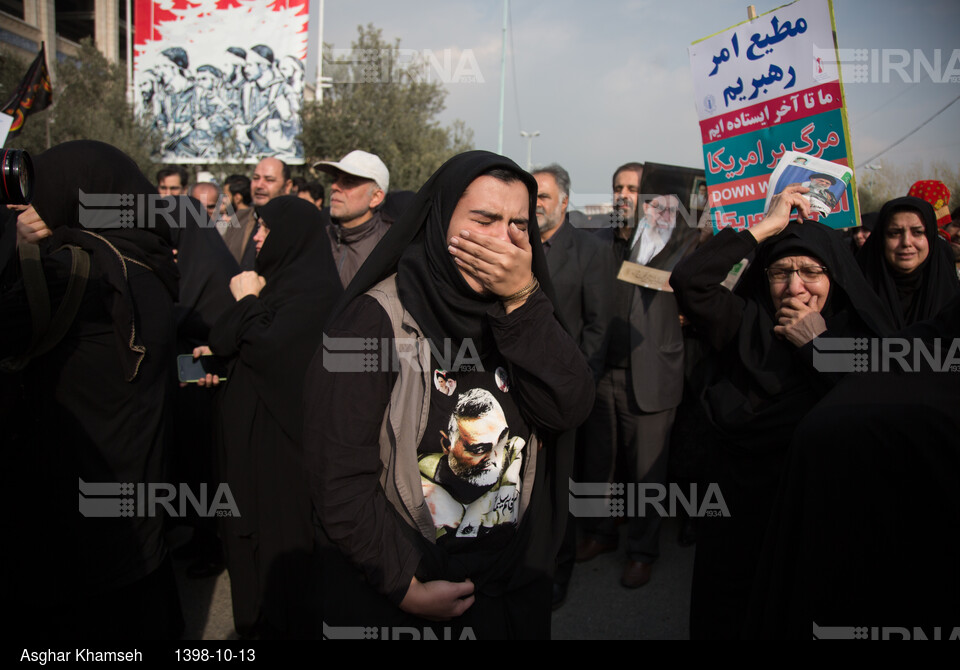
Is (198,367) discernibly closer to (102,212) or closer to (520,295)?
(102,212)

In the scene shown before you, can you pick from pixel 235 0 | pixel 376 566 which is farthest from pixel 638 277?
pixel 235 0

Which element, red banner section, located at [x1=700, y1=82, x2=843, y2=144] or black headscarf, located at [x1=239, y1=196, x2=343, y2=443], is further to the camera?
black headscarf, located at [x1=239, y1=196, x2=343, y2=443]

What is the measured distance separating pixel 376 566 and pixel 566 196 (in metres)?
3.39

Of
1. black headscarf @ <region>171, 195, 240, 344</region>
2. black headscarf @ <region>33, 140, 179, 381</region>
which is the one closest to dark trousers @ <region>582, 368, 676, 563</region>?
black headscarf @ <region>171, 195, 240, 344</region>

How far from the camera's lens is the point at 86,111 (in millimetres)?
17547

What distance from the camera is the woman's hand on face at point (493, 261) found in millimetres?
1667

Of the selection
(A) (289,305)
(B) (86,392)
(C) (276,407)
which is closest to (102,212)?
(B) (86,392)

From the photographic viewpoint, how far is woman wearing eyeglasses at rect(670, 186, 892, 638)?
8.25ft

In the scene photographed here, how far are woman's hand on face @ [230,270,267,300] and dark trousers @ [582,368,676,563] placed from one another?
228cm

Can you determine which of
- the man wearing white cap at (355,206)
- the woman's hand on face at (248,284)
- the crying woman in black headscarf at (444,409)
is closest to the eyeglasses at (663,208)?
the man wearing white cap at (355,206)

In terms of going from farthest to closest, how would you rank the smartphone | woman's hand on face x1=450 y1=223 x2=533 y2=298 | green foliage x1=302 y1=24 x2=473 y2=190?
green foliage x1=302 y1=24 x2=473 y2=190, the smartphone, woman's hand on face x1=450 y1=223 x2=533 y2=298

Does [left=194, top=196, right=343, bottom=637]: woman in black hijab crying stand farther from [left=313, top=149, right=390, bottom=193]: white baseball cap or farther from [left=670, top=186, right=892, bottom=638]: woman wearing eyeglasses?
[left=670, top=186, right=892, bottom=638]: woman wearing eyeglasses

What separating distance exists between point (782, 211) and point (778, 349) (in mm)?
602

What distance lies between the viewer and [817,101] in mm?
2857
